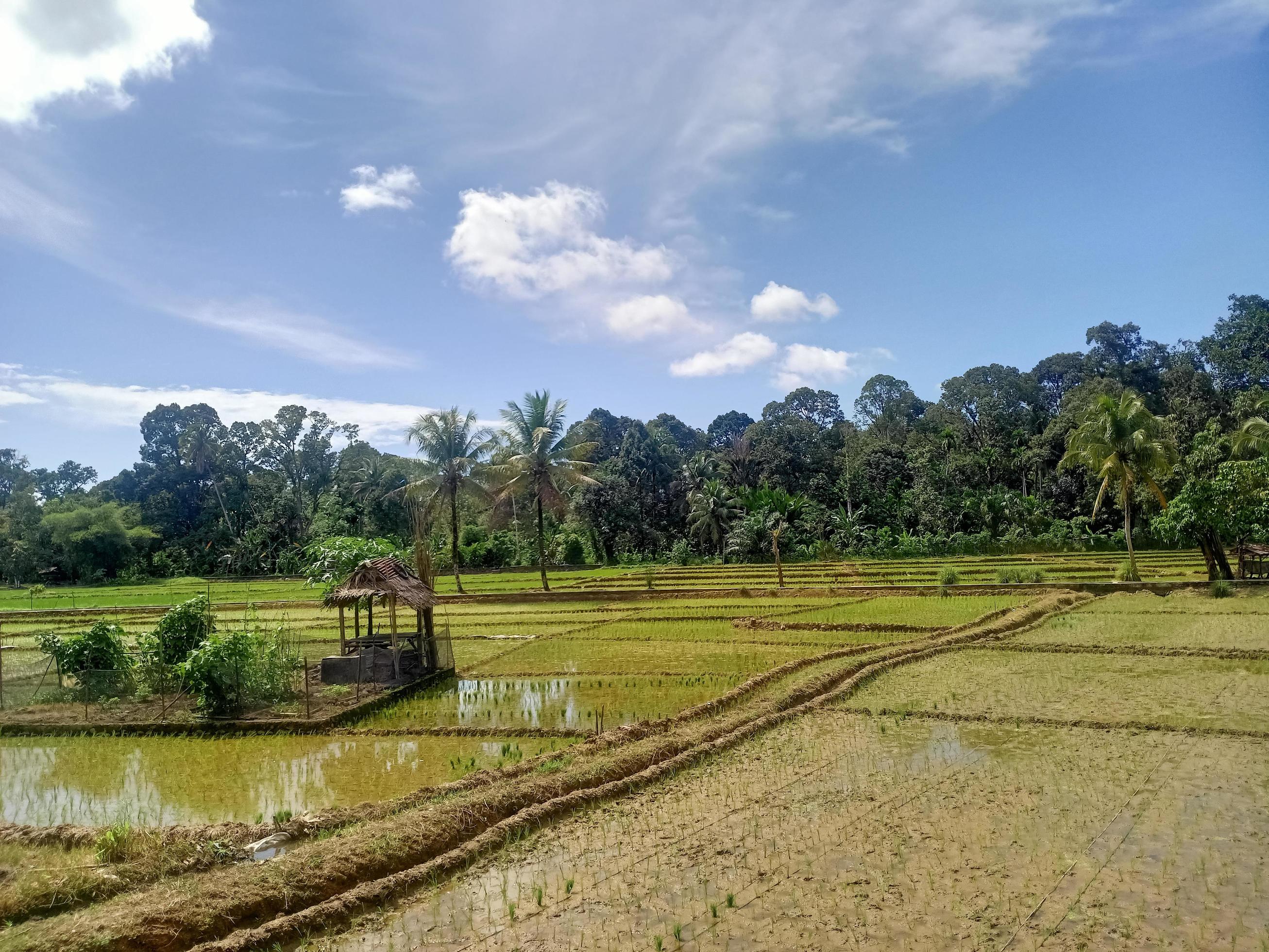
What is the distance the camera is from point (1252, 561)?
24750mm

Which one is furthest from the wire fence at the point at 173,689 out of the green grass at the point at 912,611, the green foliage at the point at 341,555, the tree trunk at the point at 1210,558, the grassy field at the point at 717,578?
the tree trunk at the point at 1210,558

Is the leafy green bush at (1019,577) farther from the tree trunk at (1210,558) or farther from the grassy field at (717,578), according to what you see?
the tree trunk at (1210,558)

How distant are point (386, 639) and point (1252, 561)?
79.8 feet

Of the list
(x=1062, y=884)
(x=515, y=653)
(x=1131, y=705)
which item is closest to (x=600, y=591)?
(x=515, y=653)

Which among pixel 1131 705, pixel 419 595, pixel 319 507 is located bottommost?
pixel 1131 705

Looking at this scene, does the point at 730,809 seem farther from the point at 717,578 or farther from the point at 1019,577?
the point at 717,578

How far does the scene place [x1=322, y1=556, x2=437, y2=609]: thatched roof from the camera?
555 inches

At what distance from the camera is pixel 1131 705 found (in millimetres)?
10398

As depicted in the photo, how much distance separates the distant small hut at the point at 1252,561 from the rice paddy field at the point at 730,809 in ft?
38.6

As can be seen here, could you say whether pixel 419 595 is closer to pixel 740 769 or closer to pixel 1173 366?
pixel 740 769

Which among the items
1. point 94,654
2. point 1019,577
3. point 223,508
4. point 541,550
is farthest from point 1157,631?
point 223,508

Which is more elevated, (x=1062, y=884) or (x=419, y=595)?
(x=419, y=595)

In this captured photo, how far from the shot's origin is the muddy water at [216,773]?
8.03 m

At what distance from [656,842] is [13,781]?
7.51m
